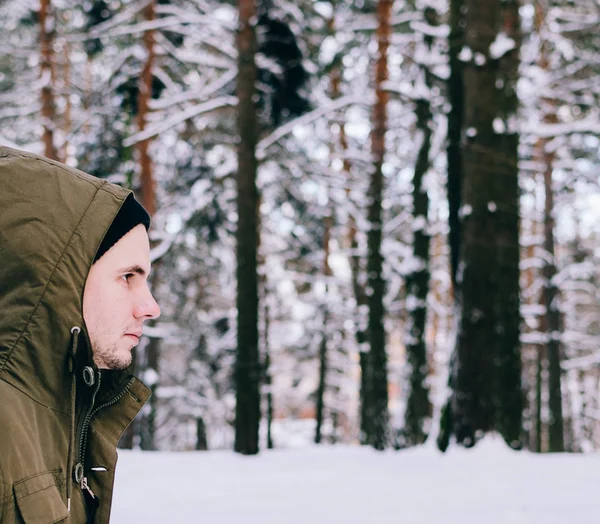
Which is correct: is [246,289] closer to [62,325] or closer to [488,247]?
[488,247]

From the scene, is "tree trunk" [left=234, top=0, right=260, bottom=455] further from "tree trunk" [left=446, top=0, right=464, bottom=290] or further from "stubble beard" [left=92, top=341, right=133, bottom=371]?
"stubble beard" [left=92, top=341, right=133, bottom=371]

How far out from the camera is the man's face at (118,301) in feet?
5.51

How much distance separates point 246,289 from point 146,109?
4726mm

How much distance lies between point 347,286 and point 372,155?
708 cm

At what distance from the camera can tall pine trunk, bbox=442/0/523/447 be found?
6402mm

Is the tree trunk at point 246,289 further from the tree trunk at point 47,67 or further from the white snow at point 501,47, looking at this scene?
the tree trunk at point 47,67

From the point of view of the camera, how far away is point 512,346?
258 inches

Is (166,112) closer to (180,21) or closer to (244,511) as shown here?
(180,21)

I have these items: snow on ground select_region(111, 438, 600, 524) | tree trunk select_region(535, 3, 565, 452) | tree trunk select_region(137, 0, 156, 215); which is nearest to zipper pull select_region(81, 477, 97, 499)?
snow on ground select_region(111, 438, 600, 524)

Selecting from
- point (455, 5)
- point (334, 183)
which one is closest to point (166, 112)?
point (334, 183)

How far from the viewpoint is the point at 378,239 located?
12992 millimetres

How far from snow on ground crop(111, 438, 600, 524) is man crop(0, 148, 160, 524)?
8.71 ft

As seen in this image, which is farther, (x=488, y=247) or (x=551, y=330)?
(x=551, y=330)

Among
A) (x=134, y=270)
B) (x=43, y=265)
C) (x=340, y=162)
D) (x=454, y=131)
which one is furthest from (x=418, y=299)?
(x=43, y=265)
